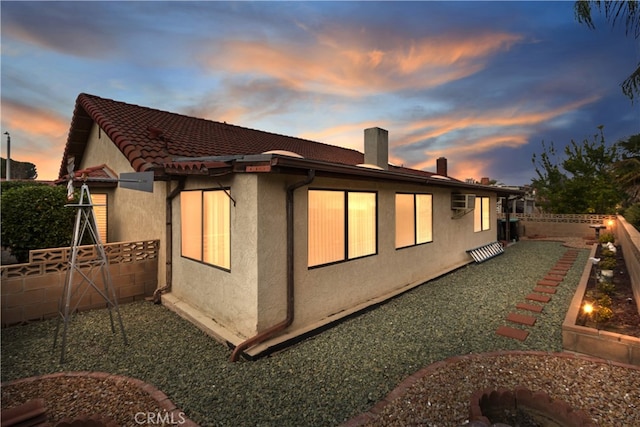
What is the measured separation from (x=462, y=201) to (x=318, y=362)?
7863 mm

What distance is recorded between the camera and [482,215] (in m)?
12.4

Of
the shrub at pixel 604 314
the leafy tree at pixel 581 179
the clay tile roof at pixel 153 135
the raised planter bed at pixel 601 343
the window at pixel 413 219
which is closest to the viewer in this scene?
the raised planter bed at pixel 601 343

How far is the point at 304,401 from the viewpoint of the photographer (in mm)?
3164

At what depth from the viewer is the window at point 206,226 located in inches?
197

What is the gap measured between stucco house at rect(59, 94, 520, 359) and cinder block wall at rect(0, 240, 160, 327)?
1.38 feet

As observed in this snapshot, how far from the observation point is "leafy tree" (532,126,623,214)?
795 inches

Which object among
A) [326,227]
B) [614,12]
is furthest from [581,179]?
[326,227]

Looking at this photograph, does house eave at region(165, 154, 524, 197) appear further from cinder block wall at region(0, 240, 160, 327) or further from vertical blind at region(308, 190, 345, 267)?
cinder block wall at region(0, 240, 160, 327)

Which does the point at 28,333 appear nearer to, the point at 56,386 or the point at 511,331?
the point at 56,386

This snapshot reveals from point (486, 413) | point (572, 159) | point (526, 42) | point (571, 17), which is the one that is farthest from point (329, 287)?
point (572, 159)

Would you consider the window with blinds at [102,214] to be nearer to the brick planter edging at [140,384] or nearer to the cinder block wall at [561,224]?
the brick planter edging at [140,384]

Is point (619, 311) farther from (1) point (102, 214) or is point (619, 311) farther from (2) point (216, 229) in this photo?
(1) point (102, 214)

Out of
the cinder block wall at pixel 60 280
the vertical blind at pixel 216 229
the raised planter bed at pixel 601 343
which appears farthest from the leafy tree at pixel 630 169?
the cinder block wall at pixel 60 280

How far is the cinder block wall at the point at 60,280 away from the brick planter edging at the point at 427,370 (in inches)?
200
